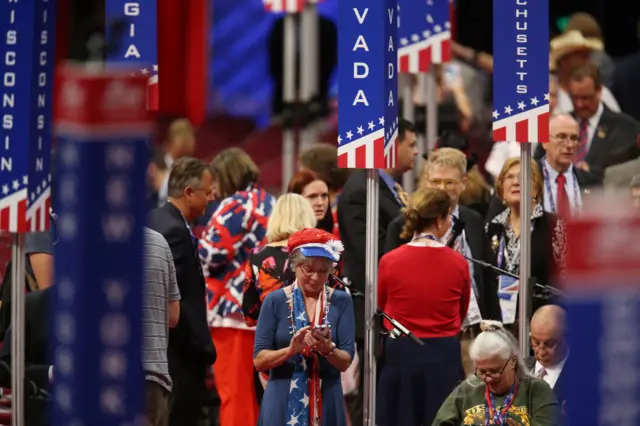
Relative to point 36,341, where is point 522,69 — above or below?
above

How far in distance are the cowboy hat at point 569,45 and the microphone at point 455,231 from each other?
3954 millimetres

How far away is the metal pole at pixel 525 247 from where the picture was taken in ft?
28.4

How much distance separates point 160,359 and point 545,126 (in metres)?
2.43

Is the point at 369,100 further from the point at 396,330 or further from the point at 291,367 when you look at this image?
the point at 291,367

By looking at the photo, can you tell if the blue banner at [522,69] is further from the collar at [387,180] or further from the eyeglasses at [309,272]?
the eyeglasses at [309,272]

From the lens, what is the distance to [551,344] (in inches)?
324

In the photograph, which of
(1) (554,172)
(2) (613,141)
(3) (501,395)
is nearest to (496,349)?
(3) (501,395)

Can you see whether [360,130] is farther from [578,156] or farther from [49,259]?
[578,156]

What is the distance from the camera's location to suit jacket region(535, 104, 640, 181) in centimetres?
1163

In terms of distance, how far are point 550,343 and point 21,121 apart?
2.78 meters

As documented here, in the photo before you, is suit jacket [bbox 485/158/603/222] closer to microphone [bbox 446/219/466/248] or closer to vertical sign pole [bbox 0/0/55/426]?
microphone [bbox 446/219/466/248]

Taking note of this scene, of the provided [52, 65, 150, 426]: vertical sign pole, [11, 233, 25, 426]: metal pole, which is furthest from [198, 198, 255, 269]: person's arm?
[52, 65, 150, 426]: vertical sign pole

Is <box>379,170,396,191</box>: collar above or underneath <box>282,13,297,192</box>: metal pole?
underneath

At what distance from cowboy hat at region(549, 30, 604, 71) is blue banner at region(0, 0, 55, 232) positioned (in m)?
5.94
